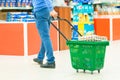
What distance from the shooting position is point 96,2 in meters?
10.1

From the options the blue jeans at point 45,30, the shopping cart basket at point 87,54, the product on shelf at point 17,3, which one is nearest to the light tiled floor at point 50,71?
the shopping cart basket at point 87,54

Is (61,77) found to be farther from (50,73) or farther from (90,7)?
(90,7)

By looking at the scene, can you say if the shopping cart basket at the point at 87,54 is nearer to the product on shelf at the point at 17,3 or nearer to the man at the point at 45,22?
the man at the point at 45,22

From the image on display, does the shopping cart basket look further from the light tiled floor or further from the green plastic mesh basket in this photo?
the light tiled floor

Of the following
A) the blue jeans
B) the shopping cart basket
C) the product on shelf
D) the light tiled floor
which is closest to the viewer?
the light tiled floor

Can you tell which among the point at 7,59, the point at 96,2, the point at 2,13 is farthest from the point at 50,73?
the point at 96,2

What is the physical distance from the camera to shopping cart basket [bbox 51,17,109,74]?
14.5 feet

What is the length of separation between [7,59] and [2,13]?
5.29 ft

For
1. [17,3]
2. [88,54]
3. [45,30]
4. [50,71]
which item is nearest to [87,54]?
[88,54]

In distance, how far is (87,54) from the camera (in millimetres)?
4461

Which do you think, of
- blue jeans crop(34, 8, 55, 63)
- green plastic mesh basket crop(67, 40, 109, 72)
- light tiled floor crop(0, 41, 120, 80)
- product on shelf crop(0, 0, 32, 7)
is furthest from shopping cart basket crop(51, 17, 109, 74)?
product on shelf crop(0, 0, 32, 7)

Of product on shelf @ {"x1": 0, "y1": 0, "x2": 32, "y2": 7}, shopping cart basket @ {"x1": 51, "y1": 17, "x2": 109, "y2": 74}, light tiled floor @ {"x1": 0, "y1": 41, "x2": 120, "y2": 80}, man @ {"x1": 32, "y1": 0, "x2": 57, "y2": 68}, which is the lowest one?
light tiled floor @ {"x1": 0, "y1": 41, "x2": 120, "y2": 80}

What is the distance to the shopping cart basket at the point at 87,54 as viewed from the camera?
4434 millimetres

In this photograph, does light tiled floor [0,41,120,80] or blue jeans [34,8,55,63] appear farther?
blue jeans [34,8,55,63]
